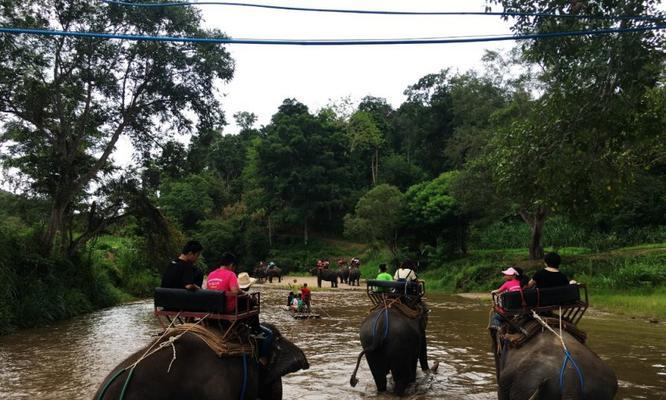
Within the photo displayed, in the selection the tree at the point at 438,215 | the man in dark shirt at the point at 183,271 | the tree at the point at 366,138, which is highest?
the tree at the point at 366,138

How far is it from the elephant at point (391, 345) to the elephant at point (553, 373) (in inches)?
103

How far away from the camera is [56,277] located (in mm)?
19453

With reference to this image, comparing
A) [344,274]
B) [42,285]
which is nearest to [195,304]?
[42,285]

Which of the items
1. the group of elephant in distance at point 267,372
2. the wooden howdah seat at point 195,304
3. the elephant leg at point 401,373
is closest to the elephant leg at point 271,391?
the group of elephant in distance at point 267,372

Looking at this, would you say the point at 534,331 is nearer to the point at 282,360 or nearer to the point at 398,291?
the point at 282,360

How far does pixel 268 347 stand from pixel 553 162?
→ 5.51 meters

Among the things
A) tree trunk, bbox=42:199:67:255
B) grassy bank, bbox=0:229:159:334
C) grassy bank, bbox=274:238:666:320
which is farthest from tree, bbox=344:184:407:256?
tree trunk, bbox=42:199:67:255

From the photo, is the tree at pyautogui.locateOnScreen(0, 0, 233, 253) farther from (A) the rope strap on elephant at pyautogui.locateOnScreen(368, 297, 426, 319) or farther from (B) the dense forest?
(A) the rope strap on elephant at pyautogui.locateOnScreen(368, 297, 426, 319)

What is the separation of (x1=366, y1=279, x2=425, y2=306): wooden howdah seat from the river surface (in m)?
1.46

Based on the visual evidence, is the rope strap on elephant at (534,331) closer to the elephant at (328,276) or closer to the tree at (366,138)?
the elephant at (328,276)

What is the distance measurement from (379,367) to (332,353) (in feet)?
12.4

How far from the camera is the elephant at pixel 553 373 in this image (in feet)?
15.8

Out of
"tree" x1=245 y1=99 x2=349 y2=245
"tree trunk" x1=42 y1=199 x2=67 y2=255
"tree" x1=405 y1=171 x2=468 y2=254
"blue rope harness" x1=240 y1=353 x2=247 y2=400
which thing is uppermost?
"tree" x1=245 y1=99 x2=349 y2=245

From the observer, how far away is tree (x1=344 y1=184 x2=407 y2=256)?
3759 centimetres
